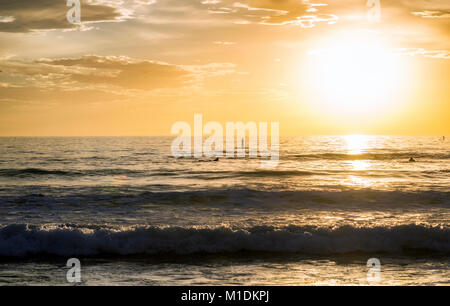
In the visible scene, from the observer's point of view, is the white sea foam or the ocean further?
the white sea foam

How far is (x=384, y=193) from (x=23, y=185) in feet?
87.4

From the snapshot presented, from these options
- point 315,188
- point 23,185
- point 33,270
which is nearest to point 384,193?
point 315,188

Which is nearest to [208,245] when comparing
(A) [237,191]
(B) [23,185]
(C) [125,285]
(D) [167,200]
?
(C) [125,285]

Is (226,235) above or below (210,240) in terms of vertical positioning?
above

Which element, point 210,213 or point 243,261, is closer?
point 243,261

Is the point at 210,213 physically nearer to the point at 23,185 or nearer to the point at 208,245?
the point at 208,245

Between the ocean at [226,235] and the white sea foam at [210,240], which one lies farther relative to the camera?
the white sea foam at [210,240]

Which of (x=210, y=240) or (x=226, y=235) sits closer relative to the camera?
(x=210, y=240)
